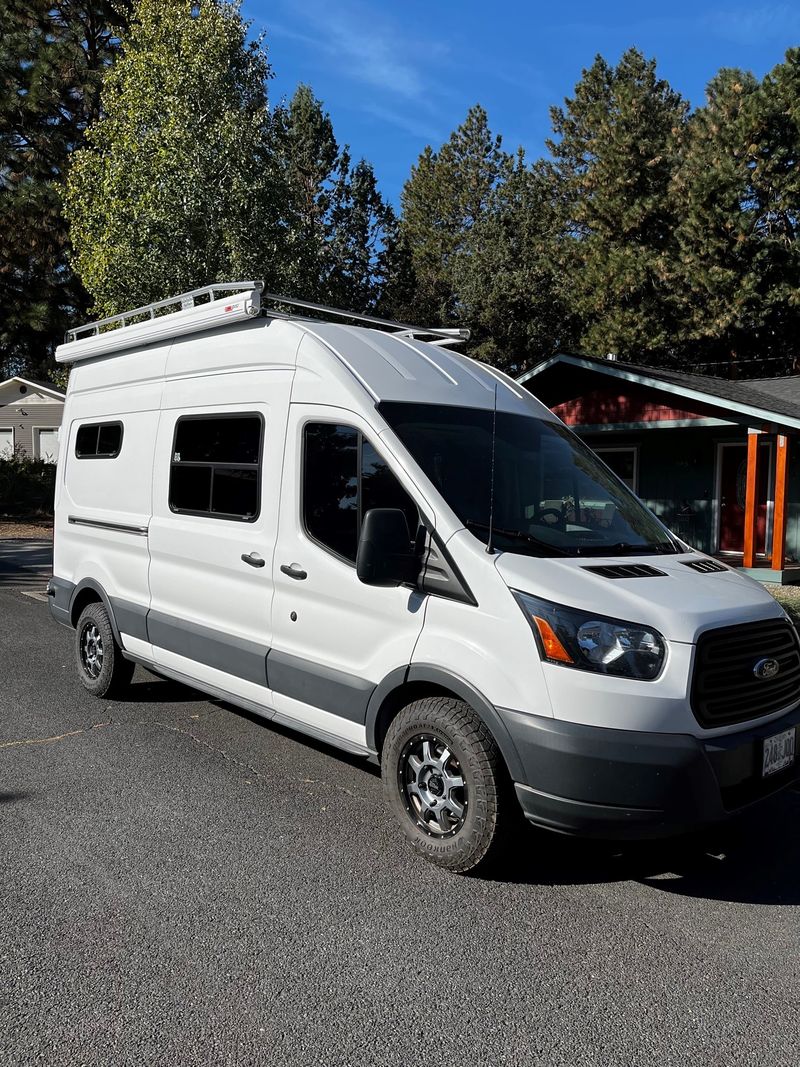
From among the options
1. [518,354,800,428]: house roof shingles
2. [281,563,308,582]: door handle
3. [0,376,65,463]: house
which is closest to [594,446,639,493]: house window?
[518,354,800,428]: house roof shingles

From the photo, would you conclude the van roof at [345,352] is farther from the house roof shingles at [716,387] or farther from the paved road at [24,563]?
the house roof shingles at [716,387]

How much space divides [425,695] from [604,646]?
0.97m

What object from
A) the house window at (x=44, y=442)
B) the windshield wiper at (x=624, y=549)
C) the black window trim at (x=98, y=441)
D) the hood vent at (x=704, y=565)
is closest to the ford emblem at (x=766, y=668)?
the hood vent at (x=704, y=565)

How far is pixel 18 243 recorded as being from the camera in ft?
94.9

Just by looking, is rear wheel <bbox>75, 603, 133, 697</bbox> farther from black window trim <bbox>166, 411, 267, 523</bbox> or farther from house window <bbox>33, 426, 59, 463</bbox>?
house window <bbox>33, 426, 59, 463</bbox>

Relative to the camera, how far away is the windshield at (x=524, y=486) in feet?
13.5

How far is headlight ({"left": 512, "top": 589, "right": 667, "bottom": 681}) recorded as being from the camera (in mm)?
3465

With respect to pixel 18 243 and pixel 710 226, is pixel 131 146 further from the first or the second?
pixel 710 226

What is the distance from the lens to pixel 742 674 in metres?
3.70

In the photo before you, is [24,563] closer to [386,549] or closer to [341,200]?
[386,549]

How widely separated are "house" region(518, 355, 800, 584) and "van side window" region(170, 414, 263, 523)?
10.9 m

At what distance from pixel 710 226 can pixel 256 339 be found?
82.6 feet

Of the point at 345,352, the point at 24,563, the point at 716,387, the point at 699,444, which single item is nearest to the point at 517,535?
the point at 345,352

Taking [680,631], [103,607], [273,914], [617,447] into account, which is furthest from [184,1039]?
[617,447]
